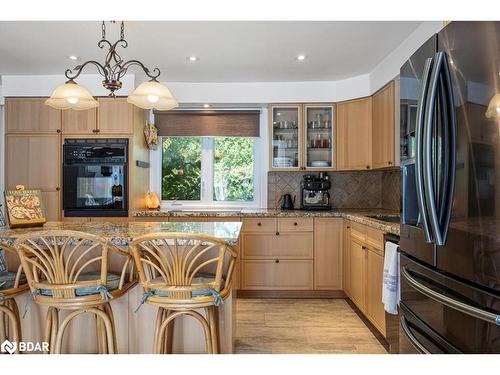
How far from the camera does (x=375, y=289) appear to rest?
2.74m

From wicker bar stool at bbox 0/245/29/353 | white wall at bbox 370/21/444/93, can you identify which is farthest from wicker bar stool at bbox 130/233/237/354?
white wall at bbox 370/21/444/93

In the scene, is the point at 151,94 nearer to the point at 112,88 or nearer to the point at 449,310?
the point at 112,88

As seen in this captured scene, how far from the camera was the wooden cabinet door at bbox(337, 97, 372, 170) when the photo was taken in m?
3.83

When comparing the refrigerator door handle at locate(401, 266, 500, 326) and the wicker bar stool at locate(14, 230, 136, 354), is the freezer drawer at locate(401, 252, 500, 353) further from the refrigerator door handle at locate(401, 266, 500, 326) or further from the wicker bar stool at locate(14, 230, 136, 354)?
the wicker bar stool at locate(14, 230, 136, 354)

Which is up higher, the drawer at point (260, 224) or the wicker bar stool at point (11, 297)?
the drawer at point (260, 224)

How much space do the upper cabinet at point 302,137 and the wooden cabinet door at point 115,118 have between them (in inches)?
64.6

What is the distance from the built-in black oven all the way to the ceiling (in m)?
0.89

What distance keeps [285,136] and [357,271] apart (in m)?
1.82

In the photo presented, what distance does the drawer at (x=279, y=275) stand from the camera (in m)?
3.74

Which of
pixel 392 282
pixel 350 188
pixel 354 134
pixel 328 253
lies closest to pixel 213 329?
pixel 392 282

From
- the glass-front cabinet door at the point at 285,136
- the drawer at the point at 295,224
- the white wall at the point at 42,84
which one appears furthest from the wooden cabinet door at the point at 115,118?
the drawer at the point at 295,224

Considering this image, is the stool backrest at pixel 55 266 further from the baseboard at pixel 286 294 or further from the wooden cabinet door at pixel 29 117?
the wooden cabinet door at pixel 29 117
